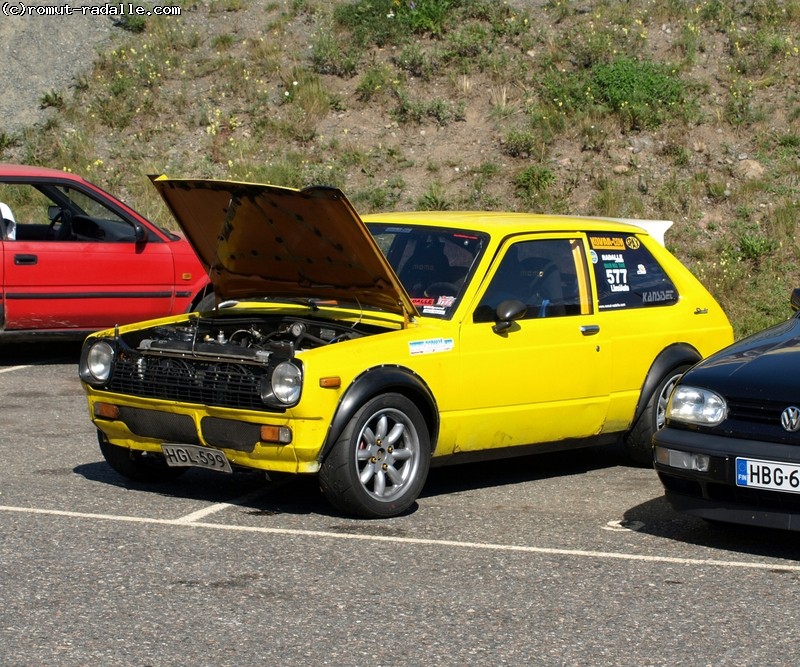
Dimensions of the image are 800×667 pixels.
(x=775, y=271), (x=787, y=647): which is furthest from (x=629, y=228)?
(x=775, y=271)

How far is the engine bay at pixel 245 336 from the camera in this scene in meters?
7.14

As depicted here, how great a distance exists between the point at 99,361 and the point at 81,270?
5.10 metres

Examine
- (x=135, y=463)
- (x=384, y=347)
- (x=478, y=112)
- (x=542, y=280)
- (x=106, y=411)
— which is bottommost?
(x=135, y=463)

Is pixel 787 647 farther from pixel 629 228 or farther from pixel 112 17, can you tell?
pixel 112 17

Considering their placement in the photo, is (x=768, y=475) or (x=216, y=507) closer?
(x=768, y=475)

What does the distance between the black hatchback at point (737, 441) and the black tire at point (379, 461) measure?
49.8 inches

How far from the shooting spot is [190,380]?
7.22 meters

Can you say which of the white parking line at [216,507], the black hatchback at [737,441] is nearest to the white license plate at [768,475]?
the black hatchback at [737,441]

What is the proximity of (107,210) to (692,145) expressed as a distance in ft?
29.5

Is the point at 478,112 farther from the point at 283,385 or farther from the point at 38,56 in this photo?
the point at 283,385

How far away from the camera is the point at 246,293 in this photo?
841cm

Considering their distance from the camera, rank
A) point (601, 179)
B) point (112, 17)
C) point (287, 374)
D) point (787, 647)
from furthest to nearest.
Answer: point (112, 17) → point (601, 179) → point (287, 374) → point (787, 647)

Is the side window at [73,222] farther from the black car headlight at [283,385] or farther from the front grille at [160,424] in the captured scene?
the black car headlight at [283,385]

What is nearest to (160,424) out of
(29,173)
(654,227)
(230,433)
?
(230,433)
